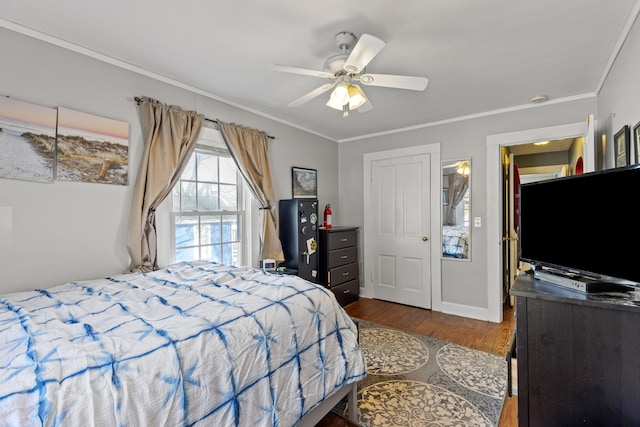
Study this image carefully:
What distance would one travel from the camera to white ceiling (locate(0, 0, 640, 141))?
66.4 inches

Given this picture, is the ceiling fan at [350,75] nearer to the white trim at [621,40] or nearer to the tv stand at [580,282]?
the white trim at [621,40]

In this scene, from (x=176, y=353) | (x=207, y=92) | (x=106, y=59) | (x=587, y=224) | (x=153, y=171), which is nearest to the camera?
(x=176, y=353)

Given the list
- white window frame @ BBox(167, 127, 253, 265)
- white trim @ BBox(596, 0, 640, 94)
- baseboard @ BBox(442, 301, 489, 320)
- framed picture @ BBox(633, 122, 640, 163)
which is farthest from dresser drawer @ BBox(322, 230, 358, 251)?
white trim @ BBox(596, 0, 640, 94)

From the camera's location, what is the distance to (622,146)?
1.92 meters

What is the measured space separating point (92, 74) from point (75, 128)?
423mm

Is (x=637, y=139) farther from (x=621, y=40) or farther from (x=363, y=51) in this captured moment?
(x=363, y=51)

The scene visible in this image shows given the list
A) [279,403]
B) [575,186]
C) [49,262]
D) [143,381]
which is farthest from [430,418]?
[49,262]

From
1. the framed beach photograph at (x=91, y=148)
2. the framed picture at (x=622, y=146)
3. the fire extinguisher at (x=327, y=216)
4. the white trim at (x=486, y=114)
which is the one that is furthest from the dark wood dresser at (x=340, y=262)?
the framed picture at (x=622, y=146)

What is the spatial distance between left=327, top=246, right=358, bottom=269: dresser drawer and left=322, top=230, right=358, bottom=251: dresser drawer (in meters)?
0.06

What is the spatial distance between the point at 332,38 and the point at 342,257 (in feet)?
8.88

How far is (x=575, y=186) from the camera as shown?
4.93 feet

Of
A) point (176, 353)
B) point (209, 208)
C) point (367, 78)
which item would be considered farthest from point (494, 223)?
point (176, 353)

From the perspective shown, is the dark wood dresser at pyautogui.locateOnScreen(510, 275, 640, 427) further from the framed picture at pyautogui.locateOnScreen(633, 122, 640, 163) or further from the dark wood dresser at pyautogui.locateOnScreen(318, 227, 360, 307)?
the dark wood dresser at pyautogui.locateOnScreen(318, 227, 360, 307)

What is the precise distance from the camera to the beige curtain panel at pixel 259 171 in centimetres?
306
